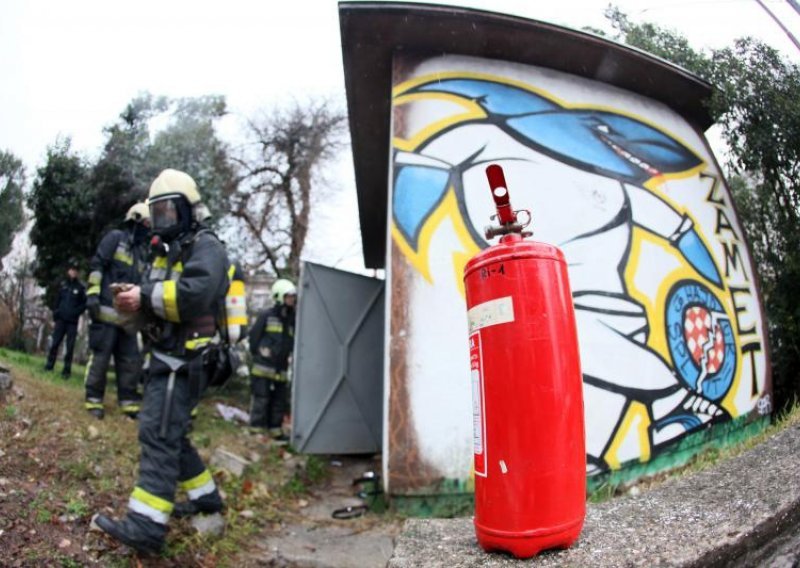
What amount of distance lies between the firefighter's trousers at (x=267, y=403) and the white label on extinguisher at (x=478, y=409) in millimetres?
5425

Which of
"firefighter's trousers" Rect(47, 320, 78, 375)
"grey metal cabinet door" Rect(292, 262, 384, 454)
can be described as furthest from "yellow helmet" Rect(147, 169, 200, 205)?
"firefighter's trousers" Rect(47, 320, 78, 375)

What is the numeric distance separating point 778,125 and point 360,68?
3.28 metres

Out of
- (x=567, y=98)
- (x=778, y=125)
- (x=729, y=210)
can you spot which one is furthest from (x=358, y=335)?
(x=778, y=125)

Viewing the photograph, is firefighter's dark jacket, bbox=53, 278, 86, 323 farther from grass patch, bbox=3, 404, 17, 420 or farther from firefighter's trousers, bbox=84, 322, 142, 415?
grass patch, bbox=3, 404, 17, 420

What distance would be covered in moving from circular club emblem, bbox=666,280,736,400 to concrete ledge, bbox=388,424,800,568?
209 cm

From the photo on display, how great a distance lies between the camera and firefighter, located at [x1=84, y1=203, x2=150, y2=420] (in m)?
5.03

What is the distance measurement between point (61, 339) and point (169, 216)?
4210mm

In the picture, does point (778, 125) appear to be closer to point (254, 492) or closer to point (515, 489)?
point (515, 489)

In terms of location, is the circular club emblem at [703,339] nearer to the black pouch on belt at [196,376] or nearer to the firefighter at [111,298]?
the black pouch on belt at [196,376]

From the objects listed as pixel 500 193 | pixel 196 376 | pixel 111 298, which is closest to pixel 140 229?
pixel 111 298

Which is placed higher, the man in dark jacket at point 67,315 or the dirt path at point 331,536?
the man in dark jacket at point 67,315

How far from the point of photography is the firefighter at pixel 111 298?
16.5 feet

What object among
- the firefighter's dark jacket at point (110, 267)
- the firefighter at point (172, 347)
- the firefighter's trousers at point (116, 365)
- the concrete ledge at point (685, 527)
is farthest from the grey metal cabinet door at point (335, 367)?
the concrete ledge at point (685, 527)

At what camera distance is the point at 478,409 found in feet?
5.62
